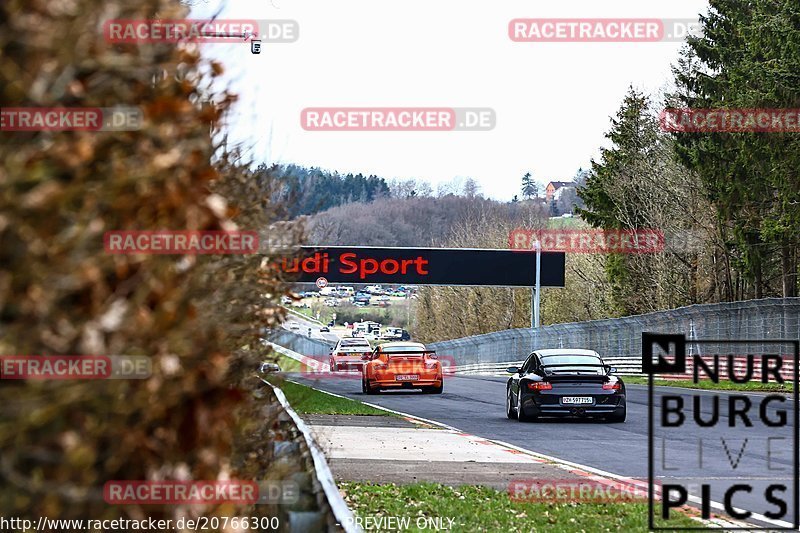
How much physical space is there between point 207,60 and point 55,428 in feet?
6.03

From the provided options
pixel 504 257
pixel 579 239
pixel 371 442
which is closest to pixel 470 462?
pixel 371 442

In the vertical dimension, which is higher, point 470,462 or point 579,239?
point 579,239

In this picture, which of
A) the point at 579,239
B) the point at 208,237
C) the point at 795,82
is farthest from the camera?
the point at 579,239

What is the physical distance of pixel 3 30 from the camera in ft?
8.29

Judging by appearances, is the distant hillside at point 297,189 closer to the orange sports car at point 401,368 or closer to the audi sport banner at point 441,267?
the orange sports car at point 401,368

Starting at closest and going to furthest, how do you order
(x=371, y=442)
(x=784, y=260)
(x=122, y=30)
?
(x=122, y=30) < (x=371, y=442) < (x=784, y=260)

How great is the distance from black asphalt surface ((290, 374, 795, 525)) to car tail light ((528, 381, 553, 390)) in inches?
26.2

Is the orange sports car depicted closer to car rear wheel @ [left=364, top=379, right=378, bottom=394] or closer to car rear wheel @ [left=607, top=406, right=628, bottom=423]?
car rear wheel @ [left=364, top=379, right=378, bottom=394]

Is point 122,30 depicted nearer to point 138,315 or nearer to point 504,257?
point 138,315

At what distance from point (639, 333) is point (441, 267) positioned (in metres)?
12.8

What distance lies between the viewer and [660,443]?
16625 mm

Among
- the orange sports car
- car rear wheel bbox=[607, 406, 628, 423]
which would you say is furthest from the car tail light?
the orange sports car

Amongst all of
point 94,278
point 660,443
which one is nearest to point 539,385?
point 660,443

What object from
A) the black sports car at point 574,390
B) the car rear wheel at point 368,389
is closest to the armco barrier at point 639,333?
the car rear wheel at point 368,389
